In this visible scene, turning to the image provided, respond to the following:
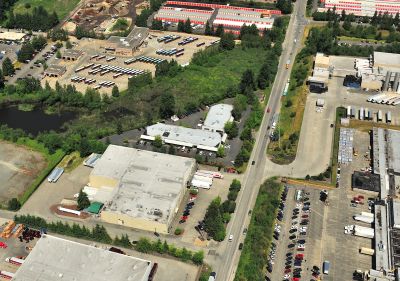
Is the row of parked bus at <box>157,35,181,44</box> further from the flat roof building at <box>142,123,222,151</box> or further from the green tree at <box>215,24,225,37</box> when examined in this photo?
the flat roof building at <box>142,123,222,151</box>

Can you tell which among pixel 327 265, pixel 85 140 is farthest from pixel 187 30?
pixel 327 265

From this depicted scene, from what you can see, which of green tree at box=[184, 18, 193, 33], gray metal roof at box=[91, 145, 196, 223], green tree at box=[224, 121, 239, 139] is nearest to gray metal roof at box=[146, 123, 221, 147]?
green tree at box=[224, 121, 239, 139]

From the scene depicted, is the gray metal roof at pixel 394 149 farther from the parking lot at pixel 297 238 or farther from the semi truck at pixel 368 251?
the semi truck at pixel 368 251

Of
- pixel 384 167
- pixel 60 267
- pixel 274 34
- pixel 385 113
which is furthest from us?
pixel 274 34

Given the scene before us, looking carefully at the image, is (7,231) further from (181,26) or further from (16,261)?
(181,26)

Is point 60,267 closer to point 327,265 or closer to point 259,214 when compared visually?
point 259,214

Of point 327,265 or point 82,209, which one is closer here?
point 327,265

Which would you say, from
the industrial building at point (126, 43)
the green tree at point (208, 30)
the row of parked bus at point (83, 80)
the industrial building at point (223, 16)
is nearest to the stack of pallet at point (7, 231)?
the row of parked bus at point (83, 80)
